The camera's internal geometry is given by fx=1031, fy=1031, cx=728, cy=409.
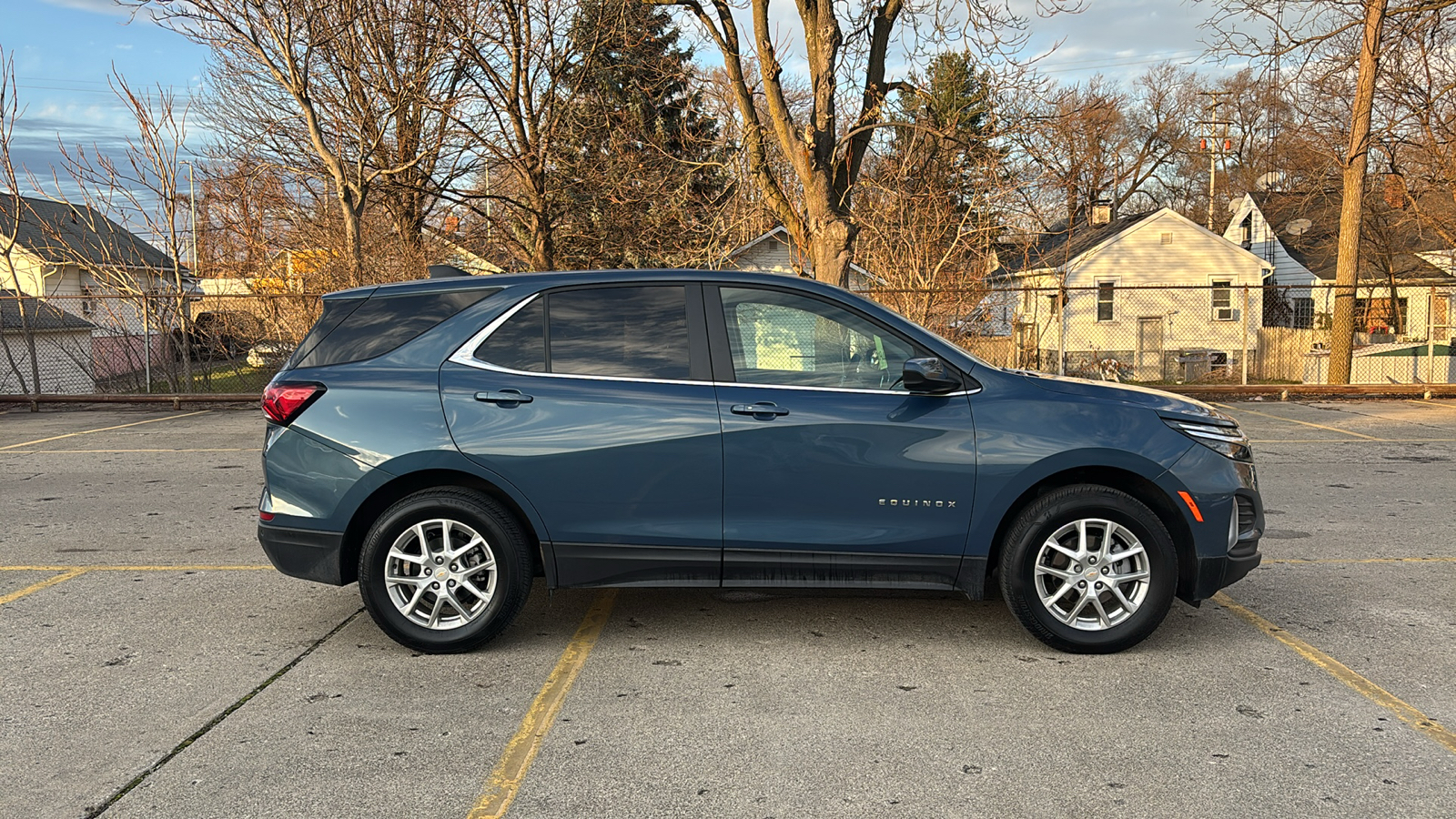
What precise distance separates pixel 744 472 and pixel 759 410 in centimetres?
29

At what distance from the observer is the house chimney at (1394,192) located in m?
28.6

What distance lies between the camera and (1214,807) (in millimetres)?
3225

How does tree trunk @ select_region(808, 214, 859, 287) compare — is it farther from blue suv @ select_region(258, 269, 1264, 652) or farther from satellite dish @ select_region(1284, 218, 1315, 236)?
satellite dish @ select_region(1284, 218, 1315, 236)

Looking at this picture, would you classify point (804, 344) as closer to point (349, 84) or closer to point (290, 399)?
point (290, 399)

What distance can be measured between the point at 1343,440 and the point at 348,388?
1177cm

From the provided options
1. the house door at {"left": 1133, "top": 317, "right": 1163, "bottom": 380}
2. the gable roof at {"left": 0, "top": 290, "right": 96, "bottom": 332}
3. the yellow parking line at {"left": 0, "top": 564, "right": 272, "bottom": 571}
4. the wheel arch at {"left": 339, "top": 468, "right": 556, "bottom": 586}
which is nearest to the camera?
the wheel arch at {"left": 339, "top": 468, "right": 556, "bottom": 586}

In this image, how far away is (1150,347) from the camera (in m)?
39.7

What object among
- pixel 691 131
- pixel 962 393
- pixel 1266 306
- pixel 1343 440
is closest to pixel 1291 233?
pixel 1266 306

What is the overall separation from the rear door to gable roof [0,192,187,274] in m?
19.4

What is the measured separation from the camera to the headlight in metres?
4.66

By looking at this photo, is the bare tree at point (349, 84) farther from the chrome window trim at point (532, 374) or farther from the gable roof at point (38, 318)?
the chrome window trim at point (532, 374)

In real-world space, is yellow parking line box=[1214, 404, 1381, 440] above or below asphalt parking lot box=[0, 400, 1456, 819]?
above

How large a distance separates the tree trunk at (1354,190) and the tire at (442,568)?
20189 millimetres

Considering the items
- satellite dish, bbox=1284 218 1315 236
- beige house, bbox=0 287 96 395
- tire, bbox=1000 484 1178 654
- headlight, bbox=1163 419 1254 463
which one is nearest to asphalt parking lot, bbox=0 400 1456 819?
tire, bbox=1000 484 1178 654
